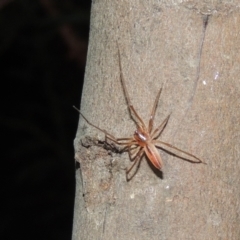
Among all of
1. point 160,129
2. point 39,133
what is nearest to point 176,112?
point 160,129

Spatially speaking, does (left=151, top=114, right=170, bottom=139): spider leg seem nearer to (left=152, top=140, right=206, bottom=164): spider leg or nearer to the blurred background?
(left=152, top=140, right=206, bottom=164): spider leg

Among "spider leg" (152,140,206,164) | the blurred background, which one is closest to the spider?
"spider leg" (152,140,206,164)

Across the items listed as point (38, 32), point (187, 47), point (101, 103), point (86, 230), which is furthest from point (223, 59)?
point (38, 32)

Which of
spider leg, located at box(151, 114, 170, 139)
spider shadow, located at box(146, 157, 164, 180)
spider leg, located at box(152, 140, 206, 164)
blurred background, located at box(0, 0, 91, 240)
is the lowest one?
spider shadow, located at box(146, 157, 164, 180)

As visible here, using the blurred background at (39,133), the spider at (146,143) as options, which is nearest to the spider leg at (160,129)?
the spider at (146,143)

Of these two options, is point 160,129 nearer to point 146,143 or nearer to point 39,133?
point 146,143

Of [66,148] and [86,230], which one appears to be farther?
[66,148]

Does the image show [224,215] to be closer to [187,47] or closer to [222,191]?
[222,191]
